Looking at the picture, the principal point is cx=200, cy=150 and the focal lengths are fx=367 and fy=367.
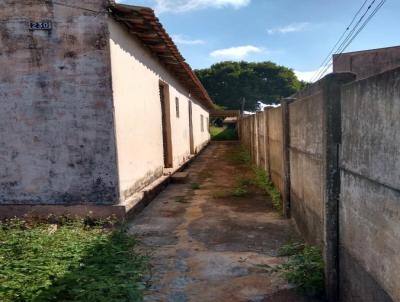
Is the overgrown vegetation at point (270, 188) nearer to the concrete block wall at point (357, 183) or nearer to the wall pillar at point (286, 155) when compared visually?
the wall pillar at point (286, 155)

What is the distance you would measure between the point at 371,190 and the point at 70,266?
3.01 metres

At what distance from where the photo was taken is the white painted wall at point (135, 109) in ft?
21.2

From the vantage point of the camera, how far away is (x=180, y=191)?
936cm

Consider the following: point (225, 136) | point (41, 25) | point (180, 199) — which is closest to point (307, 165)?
point (180, 199)

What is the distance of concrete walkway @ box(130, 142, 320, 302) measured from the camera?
350 cm

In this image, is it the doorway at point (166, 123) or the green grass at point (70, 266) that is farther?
the doorway at point (166, 123)

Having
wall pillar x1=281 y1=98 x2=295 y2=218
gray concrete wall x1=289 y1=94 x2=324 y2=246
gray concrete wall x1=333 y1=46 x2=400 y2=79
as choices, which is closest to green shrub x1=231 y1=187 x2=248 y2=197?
wall pillar x1=281 y1=98 x2=295 y2=218

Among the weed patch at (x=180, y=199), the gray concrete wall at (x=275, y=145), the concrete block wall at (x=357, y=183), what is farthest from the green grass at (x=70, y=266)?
the gray concrete wall at (x=275, y=145)

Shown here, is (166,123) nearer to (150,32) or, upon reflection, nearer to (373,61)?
(150,32)

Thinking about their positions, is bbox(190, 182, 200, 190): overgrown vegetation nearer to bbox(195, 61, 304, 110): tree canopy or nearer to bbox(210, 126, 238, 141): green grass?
bbox(210, 126, 238, 141): green grass

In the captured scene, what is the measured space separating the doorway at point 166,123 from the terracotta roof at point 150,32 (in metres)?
0.80

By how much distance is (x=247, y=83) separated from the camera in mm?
52188

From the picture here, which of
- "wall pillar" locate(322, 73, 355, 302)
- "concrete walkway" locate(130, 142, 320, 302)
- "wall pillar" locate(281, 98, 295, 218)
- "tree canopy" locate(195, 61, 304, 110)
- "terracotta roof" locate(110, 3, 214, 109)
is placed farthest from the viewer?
"tree canopy" locate(195, 61, 304, 110)

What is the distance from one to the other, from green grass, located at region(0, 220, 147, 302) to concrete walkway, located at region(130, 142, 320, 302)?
0.90ft
